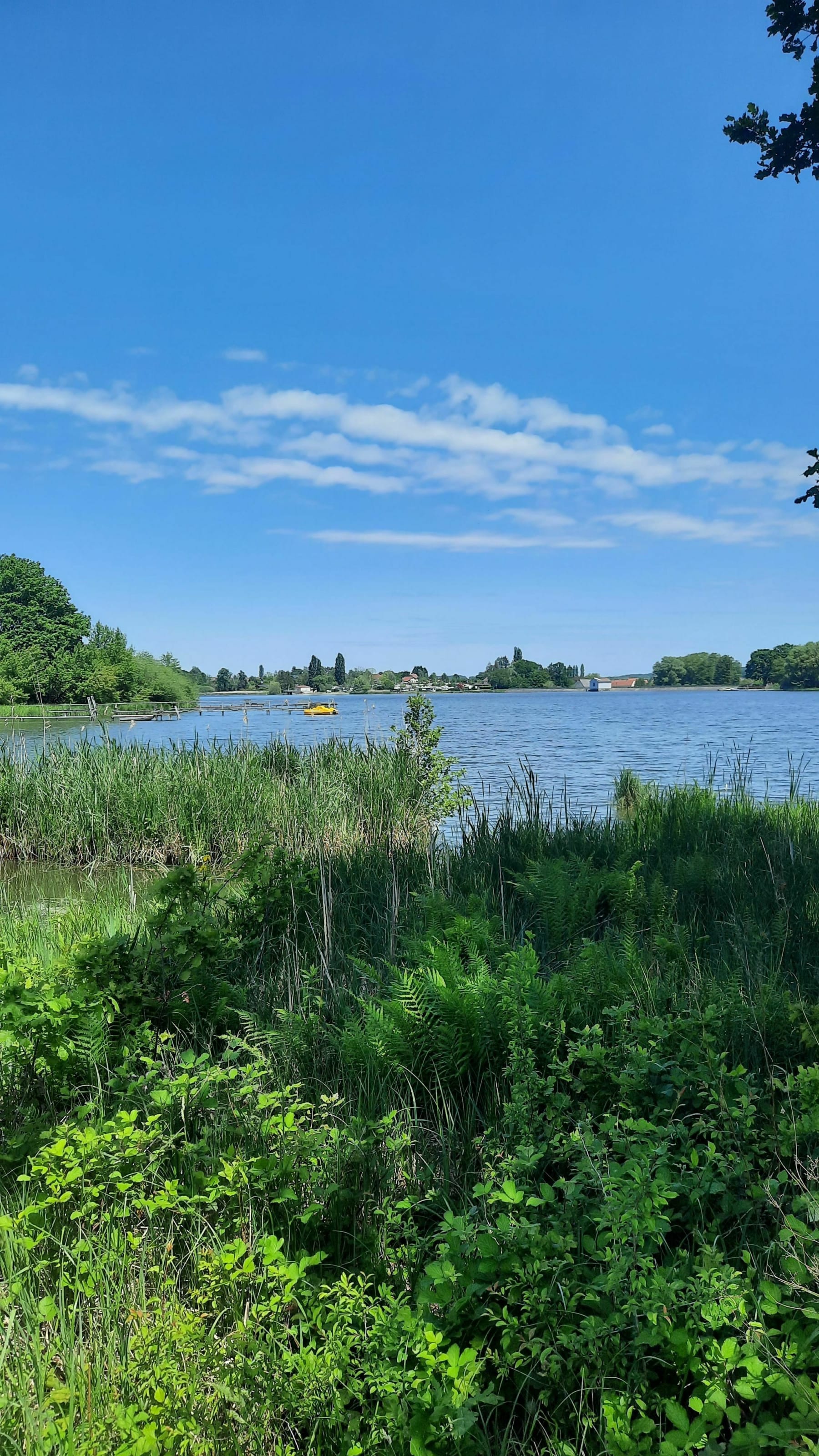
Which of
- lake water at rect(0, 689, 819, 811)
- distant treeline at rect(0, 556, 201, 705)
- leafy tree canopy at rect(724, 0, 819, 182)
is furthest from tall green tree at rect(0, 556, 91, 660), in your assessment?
leafy tree canopy at rect(724, 0, 819, 182)

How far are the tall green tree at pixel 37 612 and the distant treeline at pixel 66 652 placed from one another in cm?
→ 6

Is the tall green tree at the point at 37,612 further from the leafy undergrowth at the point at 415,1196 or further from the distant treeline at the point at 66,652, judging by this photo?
the leafy undergrowth at the point at 415,1196

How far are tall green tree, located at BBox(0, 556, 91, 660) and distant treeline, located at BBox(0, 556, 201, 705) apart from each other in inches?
2.5

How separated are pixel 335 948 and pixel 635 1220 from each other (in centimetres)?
297

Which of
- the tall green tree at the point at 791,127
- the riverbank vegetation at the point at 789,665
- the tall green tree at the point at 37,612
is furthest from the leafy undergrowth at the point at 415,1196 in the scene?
the riverbank vegetation at the point at 789,665

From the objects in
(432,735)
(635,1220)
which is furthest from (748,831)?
(635,1220)

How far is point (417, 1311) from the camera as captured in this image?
6.68 feet

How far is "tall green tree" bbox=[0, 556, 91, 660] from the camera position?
71.6 meters

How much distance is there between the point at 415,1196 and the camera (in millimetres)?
2484

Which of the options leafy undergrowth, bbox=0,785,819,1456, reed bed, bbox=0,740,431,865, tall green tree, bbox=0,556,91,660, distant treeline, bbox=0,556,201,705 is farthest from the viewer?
tall green tree, bbox=0,556,91,660

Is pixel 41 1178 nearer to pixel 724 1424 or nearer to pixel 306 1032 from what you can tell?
pixel 306 1032

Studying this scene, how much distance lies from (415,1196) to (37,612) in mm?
80410

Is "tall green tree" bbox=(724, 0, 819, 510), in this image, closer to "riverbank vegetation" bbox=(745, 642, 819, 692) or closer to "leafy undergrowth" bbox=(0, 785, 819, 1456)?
"leafy undergrowth" bbox=(0, 785, 819, 1456)

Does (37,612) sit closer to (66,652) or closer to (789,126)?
(66,652)
